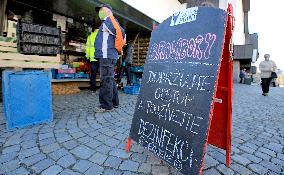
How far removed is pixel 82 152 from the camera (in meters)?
2.50

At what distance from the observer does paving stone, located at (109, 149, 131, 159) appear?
2.44 m

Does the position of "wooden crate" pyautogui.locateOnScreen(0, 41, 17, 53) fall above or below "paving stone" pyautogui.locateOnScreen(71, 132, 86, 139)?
above

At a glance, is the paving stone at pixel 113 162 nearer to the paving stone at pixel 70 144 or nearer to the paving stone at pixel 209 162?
the paving stone at pixel 70 144

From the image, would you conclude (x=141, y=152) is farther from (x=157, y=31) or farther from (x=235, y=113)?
(x=235, y=113)

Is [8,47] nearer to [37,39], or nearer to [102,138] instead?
[37,39]

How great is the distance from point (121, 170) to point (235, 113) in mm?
3875

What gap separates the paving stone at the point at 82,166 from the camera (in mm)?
2119

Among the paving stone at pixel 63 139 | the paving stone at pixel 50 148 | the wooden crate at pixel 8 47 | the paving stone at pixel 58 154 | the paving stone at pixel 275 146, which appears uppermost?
the wooden crate at pixel 8 47

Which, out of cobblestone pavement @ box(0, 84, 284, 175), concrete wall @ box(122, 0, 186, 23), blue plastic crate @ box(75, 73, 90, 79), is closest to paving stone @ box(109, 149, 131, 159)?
cobblestone pavement @ box(0, 84, 284, 175)

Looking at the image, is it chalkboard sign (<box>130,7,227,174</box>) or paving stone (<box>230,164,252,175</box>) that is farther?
paving stone (<box>230,164,252,175</box>)

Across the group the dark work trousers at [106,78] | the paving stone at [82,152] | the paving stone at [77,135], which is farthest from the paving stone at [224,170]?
the dark work trousers at [106,78]

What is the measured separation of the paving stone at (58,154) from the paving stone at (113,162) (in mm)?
516

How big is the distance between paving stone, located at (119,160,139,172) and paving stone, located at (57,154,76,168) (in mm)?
511

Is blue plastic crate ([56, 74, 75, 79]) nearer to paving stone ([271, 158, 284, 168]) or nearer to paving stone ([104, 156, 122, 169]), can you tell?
paving stone ([104, 156, 122, 169])
